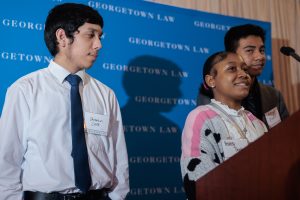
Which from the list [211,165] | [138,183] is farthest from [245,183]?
[138,183]

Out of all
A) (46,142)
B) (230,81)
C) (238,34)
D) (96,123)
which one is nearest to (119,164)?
(96,123)

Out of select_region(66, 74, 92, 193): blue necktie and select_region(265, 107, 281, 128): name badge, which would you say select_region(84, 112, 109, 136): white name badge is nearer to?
select_region(66, 74, 92, 193): blue necktie

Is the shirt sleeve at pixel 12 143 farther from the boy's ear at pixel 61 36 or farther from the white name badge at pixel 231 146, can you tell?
the white name badge at pixel 231 146

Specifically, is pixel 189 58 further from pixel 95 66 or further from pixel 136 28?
pixel 95 66

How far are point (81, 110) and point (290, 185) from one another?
114 cm

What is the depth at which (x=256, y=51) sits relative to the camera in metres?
2.79

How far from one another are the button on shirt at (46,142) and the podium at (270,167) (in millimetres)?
919

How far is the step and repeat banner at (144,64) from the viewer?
2637 millimetres

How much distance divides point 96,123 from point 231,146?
670 mm

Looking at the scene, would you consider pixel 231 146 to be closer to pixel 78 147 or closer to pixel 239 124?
pixel 239 124

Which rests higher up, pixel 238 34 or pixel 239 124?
pixel 238 34

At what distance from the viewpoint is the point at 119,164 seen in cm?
206

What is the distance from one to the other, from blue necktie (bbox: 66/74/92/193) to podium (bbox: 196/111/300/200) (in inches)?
33.7

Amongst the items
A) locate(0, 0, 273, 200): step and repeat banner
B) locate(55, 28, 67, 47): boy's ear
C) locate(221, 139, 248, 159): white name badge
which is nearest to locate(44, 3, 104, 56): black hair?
locate(55, 28, 67, 47): boy's ear
